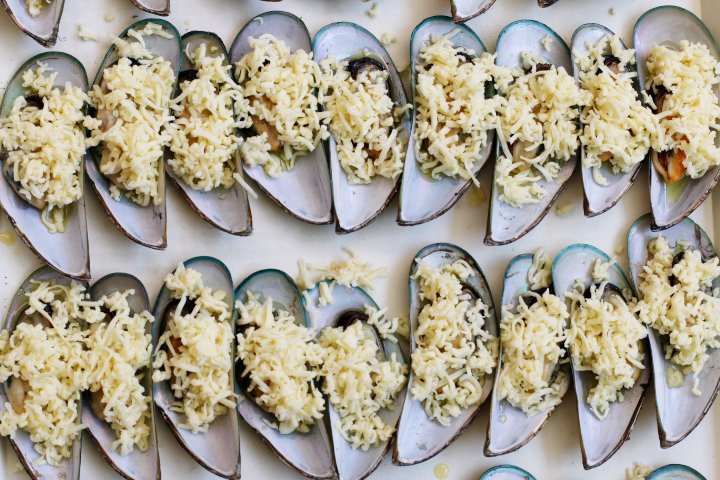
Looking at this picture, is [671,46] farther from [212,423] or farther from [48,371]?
[48,371]

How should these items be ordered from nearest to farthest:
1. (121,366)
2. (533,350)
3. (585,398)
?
(121,366)
(533,350)
(585,398)

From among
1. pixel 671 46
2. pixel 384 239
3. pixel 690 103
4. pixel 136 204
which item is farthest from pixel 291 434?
pixel 671 46

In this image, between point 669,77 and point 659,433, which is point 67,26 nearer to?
point 669,77

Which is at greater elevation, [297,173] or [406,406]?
[297,173]

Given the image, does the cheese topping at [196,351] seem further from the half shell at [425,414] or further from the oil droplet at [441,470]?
the oil droplet at [441,470]

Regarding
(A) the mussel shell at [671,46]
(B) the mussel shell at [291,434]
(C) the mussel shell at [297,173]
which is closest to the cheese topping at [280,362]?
(B) the mussel shell at [291,434]

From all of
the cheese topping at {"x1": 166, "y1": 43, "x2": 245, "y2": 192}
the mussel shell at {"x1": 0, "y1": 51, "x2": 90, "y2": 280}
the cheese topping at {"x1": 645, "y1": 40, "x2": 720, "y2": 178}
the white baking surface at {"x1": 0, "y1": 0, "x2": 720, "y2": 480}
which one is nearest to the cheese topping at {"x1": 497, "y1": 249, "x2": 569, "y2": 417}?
the white baking surface at {"x1": 0, "y1": 0, "x2": 720, "y2": 480}
